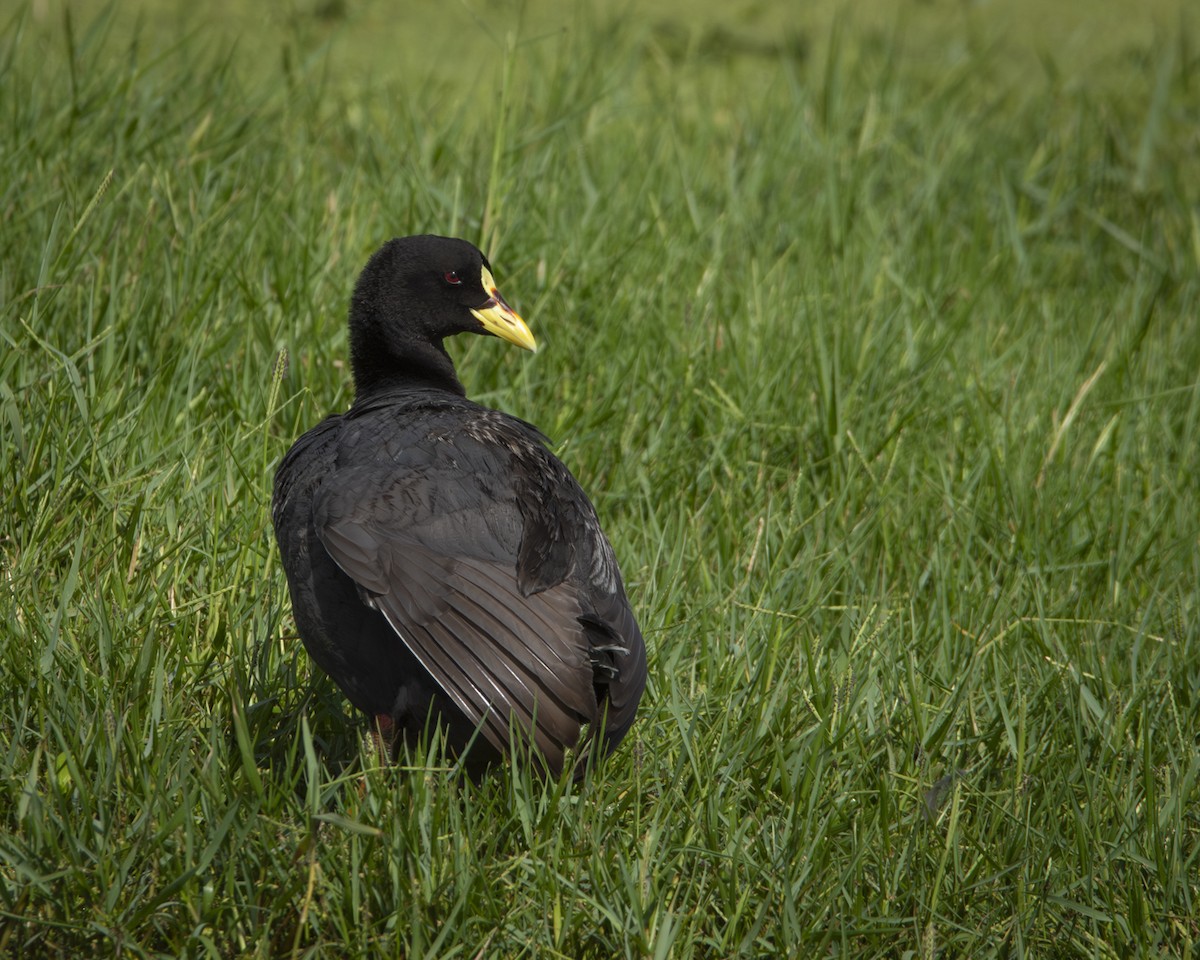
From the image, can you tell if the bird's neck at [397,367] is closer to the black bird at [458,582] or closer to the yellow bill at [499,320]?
the yellow bill at [499,320]

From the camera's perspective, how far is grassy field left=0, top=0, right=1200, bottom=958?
89.5 inches

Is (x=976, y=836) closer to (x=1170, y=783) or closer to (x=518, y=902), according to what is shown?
(x=1170, y=783)

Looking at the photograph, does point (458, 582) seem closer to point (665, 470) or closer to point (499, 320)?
point (499, 320)

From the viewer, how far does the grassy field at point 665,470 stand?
2273 millimetres

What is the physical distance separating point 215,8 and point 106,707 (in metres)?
4.19

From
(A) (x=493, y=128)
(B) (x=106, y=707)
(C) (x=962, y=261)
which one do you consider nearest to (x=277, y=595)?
(B) (x=106, y=707)

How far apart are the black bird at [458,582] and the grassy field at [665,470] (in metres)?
0.15

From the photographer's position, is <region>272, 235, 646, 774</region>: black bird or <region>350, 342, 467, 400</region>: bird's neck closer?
<region>272, 235, 646, 774</region>: black bird

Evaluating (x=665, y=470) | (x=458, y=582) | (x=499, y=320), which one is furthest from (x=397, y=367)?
(x=458, y=582)

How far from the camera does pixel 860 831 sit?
2.53m

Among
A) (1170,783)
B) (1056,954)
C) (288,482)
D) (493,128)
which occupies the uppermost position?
(493,128)

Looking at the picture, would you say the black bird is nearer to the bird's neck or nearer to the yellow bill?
the bird's neck

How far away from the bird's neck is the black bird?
0.36 metres

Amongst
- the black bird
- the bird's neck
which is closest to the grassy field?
the black bird
